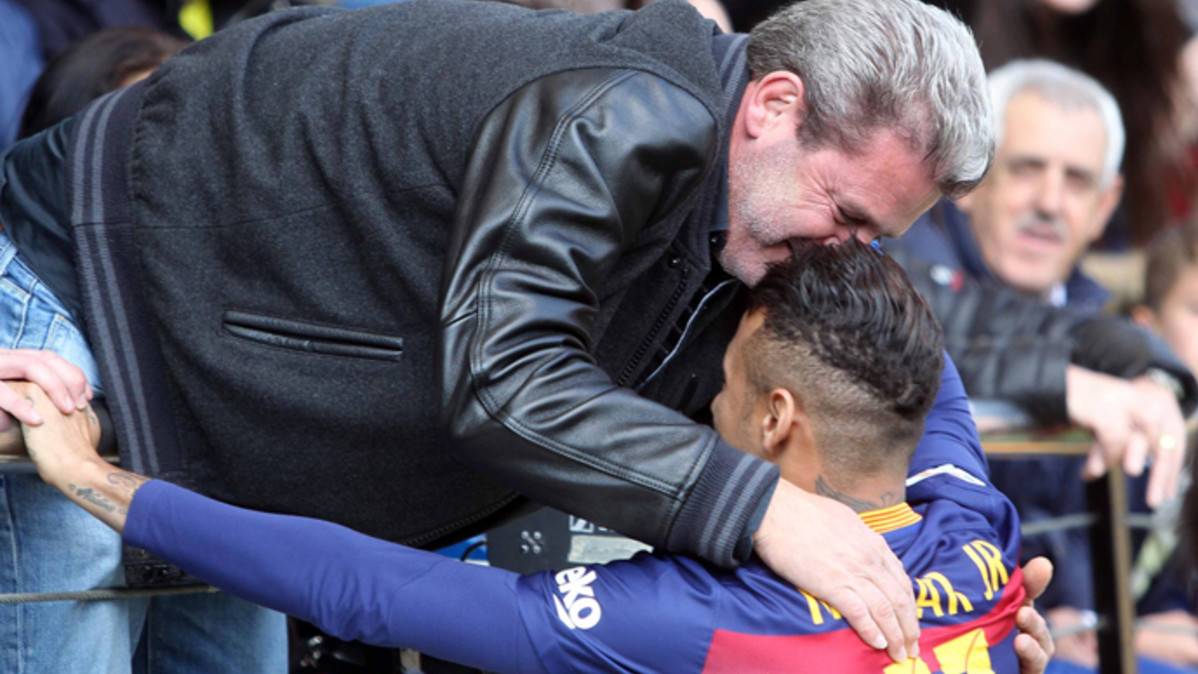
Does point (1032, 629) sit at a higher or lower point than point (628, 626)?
lower

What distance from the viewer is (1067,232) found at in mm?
4648

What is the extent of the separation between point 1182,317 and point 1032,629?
8.81 feet

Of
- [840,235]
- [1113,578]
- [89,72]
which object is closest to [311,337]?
[840,235]

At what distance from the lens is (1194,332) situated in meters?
4.69

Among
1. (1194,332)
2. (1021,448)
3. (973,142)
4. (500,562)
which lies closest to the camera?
(973,142)

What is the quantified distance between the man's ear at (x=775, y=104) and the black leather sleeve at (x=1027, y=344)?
60.5 inches

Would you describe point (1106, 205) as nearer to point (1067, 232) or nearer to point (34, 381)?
point (1067, 232)

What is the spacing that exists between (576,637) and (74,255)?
35.0 inches

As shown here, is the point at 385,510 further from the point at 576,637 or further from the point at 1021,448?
the point at 1021,448

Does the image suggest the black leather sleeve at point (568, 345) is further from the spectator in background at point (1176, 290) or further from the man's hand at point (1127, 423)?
the spectator in background at point (1176, 290)

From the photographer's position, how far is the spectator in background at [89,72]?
10.9ft

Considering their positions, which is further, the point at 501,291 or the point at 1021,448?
the point at 1021,448

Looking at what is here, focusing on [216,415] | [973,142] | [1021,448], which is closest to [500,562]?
[216,415]

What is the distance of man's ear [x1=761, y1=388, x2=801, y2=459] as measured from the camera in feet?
7.24
